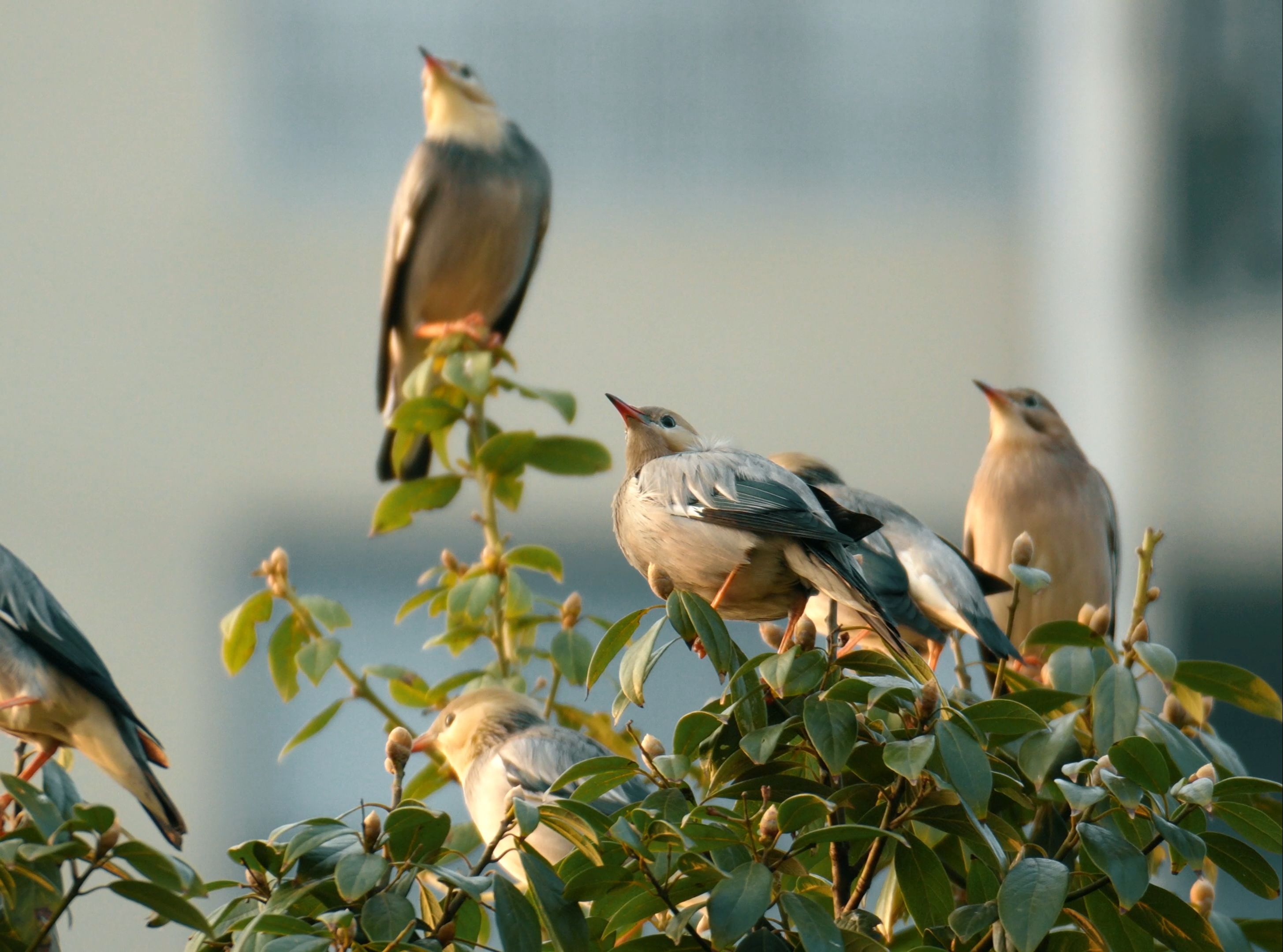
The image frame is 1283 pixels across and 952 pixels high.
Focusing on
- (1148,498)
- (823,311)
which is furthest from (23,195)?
(1148,498)

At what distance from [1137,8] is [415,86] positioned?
3.71 metres

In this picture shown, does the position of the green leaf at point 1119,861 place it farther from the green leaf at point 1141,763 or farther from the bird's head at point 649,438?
the bird's head at point 649,438

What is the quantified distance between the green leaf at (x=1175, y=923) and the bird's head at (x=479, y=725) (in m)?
0.92

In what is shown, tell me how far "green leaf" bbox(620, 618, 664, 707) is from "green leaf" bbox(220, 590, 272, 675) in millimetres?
756

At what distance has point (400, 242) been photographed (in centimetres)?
334

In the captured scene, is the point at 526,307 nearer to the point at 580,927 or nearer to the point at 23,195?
the point at 23,195

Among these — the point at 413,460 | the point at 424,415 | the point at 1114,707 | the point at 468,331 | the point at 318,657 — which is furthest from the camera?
the point at 413,460

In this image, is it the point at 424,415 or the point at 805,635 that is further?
the point at 424,415

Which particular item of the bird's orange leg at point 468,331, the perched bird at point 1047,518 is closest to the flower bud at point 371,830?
the bird's orange leg at point 468,331

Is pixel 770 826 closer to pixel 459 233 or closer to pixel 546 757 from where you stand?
pixel 546 757

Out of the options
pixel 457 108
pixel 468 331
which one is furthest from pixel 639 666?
pixel 457 108

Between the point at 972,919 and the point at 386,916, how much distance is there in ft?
1.41

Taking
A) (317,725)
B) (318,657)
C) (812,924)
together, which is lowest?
(317,725)

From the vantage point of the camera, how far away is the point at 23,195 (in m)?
7.54
